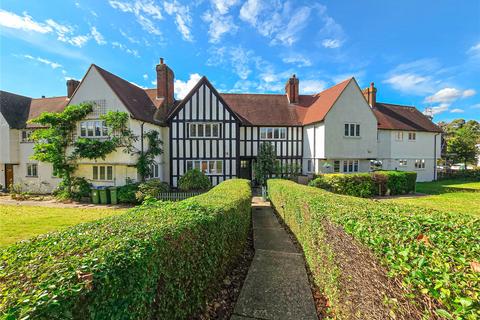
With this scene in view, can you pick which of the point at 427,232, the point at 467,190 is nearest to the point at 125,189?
the point at 427,232

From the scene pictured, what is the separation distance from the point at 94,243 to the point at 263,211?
953cm

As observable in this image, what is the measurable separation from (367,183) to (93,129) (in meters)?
21.1

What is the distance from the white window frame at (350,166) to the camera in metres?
Answer: 19.1

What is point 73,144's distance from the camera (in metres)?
14.8

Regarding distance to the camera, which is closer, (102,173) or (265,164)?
(102,173)

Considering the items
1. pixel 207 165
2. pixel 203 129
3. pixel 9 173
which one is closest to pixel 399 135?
pixel 207 165

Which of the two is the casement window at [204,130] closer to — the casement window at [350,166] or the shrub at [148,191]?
the shrub at [148,191]

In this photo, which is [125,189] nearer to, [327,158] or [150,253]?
[150,253]

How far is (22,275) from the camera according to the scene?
169 centimetres

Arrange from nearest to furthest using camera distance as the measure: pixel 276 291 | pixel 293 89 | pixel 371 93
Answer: pixel 276 291 → pixel 293 89 → pixel 371 93

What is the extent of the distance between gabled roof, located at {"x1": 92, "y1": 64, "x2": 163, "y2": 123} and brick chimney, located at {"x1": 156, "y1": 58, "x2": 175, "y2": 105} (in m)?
0.83

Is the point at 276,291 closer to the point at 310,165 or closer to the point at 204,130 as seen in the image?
the point at 204,130

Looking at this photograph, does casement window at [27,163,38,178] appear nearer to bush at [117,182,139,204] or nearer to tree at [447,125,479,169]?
bush at [117,182,139,204]

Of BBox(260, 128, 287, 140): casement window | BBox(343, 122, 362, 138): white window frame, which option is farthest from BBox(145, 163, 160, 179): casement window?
BBox(343, 122, 362, 138): white window frame
